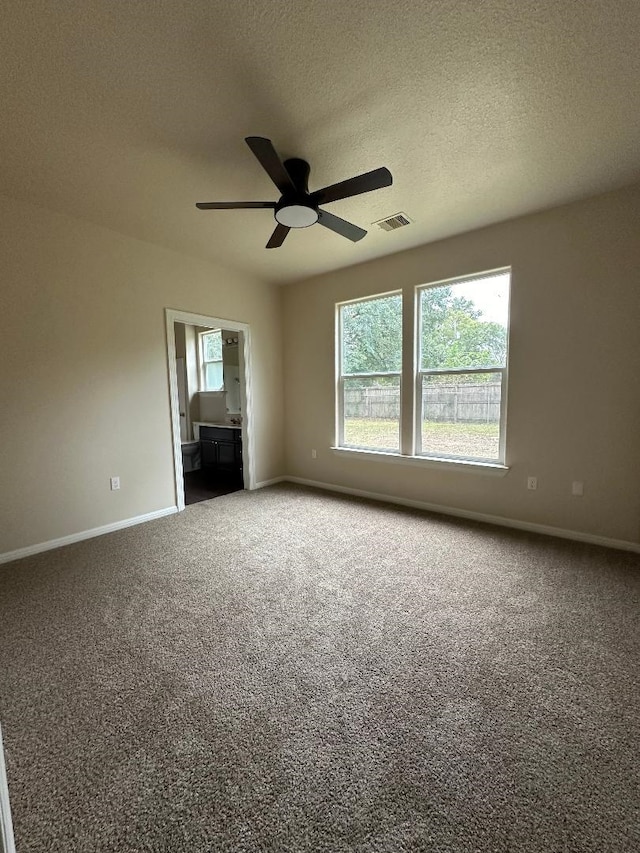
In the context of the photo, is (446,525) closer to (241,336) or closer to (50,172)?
(241,336)

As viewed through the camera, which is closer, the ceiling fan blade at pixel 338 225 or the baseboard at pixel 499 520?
the ceiling fan blade at pixel 338 225

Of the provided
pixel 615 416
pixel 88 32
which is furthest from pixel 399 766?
pixel 88 32

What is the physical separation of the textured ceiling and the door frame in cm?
119

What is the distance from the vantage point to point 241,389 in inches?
179

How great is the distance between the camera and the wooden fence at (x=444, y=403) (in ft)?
11.2

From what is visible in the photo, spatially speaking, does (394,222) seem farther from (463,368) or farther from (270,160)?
(270,160)

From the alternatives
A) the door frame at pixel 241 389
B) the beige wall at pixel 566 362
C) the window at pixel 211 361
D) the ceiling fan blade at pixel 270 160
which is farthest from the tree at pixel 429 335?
the window at pixel 211 361

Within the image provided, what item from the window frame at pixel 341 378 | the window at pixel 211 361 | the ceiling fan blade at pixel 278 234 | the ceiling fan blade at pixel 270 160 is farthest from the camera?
the window at pixel 211 361

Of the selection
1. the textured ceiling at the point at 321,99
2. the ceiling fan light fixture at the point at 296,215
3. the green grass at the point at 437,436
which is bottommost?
the green grass at the point at 437,436

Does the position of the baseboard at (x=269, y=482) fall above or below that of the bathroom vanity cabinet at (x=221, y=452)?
below

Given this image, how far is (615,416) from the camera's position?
2793mm

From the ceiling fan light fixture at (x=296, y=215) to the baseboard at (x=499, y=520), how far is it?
9.45ft

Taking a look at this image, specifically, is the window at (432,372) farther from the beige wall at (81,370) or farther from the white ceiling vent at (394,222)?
the beige wall at (81,370)

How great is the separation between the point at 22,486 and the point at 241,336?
2.67 m
